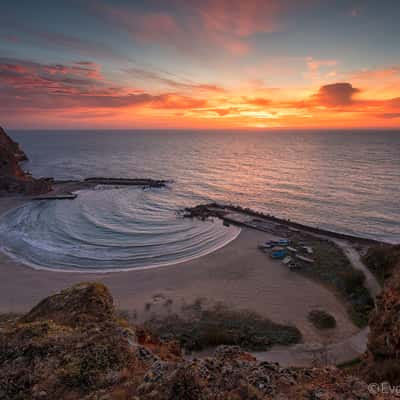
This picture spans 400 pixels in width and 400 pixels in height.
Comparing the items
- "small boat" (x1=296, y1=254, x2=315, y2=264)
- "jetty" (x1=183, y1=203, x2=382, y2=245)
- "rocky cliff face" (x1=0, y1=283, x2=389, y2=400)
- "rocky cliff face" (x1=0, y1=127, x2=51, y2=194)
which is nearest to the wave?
"jetty" (x1=183, y1=203, x2=382, y2=245)

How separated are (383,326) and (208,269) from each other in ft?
69.8

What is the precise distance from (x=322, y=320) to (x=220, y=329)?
8.61 metres

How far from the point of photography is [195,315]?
21953 mm

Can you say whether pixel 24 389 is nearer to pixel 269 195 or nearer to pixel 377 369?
pixel 377 369

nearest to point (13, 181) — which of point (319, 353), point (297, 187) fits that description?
point (297, 187)

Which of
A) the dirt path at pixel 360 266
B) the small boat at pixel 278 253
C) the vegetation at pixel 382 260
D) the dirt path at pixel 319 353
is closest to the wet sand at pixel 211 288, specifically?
the dirt path at pixel 319 353

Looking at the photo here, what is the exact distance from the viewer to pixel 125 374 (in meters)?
7.34

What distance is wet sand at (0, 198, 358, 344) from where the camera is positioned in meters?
22.5

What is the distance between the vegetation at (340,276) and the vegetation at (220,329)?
7.05 m

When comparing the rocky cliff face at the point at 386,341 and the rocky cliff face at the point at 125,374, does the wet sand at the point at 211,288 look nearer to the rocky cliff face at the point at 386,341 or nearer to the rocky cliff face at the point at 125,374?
the rocky cliff face at the point at 386,341

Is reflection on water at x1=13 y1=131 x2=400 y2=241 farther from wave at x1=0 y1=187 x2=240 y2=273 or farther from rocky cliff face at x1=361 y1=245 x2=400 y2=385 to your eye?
rocky cliff face at x1=361 y1=245 x2=400 y2=385

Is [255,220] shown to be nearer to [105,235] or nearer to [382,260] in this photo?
[382,260]

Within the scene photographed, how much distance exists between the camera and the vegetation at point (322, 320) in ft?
67.4

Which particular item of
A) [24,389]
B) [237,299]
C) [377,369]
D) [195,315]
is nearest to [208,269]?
[237,299]
